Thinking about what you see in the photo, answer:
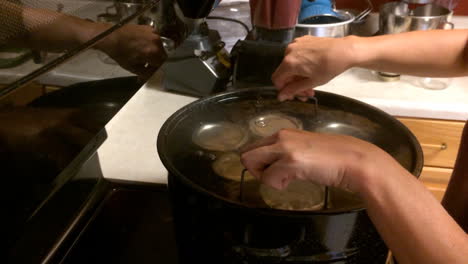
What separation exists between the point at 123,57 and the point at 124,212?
38 cm

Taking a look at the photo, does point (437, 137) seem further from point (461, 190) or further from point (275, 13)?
point (275, 13)

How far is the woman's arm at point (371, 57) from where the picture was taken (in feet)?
2.20

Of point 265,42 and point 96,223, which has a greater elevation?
point 265,42

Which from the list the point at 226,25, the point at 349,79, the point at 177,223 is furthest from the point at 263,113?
the point at 226,25

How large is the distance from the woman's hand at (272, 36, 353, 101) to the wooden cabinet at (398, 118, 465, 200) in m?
0.48

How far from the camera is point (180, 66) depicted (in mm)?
1071

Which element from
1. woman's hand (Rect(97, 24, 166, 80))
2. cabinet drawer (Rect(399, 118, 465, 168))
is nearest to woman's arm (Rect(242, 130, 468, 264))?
woman's hand (Rect(97, 24, 166, 80))

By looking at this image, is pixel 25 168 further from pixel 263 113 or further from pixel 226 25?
pixel 226 25

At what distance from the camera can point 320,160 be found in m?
0.45

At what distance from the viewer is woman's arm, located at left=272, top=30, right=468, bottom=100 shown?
2.20ft

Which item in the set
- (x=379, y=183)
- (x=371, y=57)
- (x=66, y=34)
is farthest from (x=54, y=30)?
(x=371, y=57)

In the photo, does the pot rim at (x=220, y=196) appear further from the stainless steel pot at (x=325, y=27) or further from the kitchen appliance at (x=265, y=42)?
the stainless steel pot at (x=325, y=27)

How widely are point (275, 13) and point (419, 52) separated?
36 centimetres

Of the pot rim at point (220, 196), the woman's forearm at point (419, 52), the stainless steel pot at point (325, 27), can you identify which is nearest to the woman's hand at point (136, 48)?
the pot rim at point (220, 196)
